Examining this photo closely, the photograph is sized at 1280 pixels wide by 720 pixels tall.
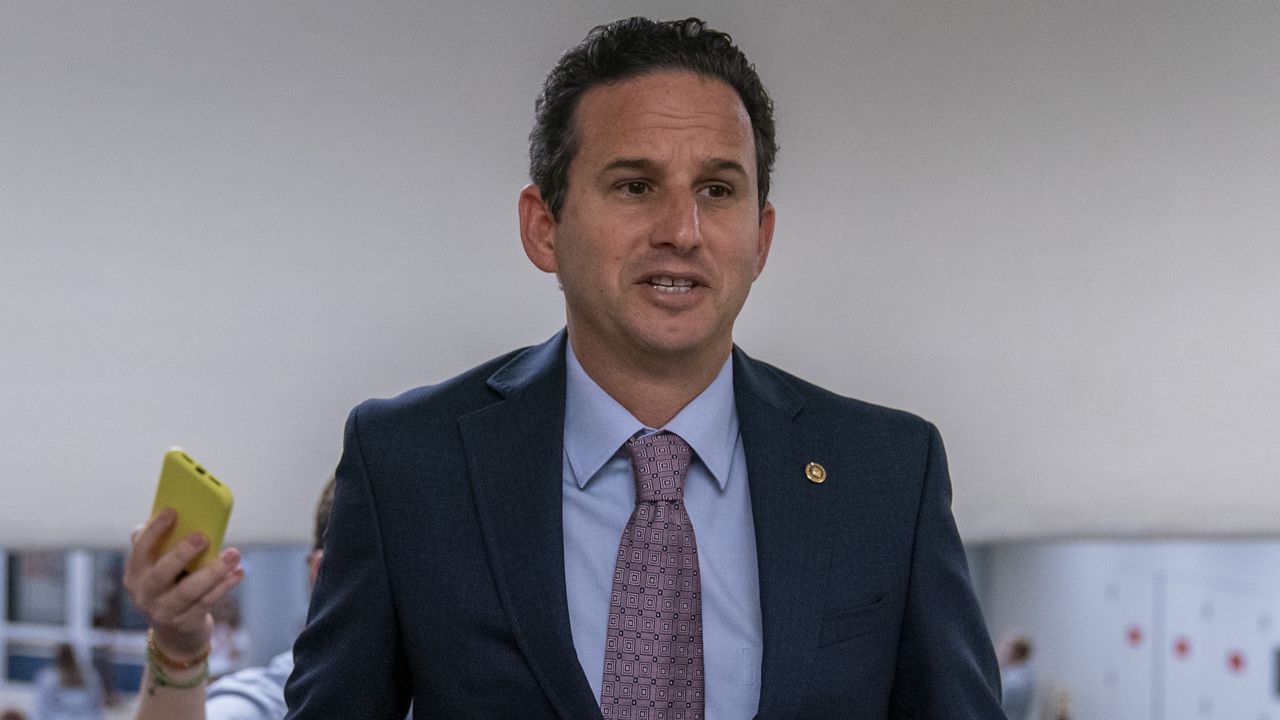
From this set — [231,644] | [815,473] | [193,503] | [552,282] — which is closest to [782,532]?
[815,473]

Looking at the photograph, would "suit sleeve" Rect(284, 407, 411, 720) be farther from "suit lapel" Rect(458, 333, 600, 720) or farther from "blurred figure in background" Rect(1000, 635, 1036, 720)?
"blurred figure in background" Rect(1000, 635, 1036, 720)

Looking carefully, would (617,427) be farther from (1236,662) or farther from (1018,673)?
(1236,662)

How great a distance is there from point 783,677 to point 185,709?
0.69 metres

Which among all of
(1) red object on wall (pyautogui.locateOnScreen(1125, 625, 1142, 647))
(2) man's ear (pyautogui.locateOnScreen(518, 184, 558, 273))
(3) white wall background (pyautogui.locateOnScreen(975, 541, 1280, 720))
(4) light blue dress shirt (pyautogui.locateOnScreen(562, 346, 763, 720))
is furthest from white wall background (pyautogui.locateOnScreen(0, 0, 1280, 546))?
(4) light blue dress shirt (pyautogui.locateOnScreen(562, 346, 763, 720))

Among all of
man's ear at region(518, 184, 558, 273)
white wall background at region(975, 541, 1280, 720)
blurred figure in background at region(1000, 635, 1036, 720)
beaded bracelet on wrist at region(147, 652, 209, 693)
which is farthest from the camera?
blurred figure in background at region(1000, 635, 1036, 720)

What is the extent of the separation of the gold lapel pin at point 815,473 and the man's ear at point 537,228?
392 millimetres

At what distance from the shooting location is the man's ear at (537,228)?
5.46ft

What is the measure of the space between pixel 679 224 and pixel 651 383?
0.67ft

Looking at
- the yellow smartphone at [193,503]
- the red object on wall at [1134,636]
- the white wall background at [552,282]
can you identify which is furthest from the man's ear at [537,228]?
the red object on wall at [1134,636]

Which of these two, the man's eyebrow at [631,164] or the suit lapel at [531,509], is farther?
the man's eyebrow at [631,164]

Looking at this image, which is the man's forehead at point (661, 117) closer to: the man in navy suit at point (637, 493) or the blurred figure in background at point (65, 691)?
the man in navy suit at point (637, 493)

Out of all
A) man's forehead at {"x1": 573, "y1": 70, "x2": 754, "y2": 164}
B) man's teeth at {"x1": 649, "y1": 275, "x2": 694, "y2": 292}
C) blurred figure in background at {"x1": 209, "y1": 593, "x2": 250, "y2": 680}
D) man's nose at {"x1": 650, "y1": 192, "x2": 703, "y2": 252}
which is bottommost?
blurred figure in background at {"x1": 209, "y1": 593, "x2": 250, "y2": 680}

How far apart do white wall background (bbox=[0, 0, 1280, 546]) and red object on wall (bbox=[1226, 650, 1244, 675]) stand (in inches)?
11.3

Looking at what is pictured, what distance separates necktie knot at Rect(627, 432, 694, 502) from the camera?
153cm
